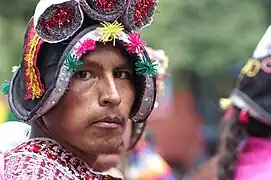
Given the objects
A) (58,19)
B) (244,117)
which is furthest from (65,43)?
(244,117)

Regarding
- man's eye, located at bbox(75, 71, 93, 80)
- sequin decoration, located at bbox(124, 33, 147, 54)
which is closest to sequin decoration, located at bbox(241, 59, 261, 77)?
sequin decoration, located at bbox(124, 33, 147, 54)

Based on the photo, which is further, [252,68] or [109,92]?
[252,68]

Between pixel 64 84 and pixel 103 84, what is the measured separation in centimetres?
14

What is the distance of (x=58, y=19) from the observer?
2.93 m

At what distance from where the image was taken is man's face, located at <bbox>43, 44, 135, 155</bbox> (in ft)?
9.48

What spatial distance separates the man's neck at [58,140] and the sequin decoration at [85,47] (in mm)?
296

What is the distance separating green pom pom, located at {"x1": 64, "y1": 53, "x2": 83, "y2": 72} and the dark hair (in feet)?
4.32

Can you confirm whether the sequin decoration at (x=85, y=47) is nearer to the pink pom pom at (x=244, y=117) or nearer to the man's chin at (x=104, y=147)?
the man's chin at (x=104, y=147)

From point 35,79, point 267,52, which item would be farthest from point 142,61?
point 267,52

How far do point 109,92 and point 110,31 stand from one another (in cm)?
20

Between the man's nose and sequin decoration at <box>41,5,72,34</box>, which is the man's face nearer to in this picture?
the man's nose

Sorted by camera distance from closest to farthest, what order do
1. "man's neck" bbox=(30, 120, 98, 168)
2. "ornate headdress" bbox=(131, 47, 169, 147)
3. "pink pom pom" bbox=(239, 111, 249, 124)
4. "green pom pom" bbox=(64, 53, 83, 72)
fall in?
"green pom pom" bbox=(64, 53, 83, 72) < "man's neck" bbox=(30, 120, 98, 168) < "pink pom pom" bbox=(239, 111, 249, 124) < "ornate headdress" bbox=(131, 47, 169, 147)

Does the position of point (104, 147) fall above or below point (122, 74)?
below

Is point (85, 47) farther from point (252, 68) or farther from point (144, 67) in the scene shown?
point (252, 68)
